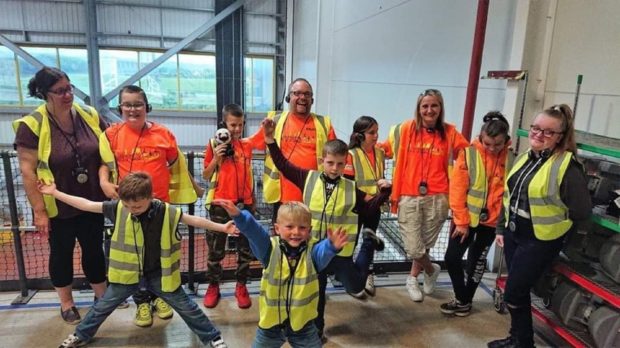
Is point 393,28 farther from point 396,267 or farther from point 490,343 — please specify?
point 490,343

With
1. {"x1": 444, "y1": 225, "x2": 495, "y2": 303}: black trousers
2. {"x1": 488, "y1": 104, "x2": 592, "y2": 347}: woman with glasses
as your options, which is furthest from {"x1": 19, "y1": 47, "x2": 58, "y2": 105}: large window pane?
{"x1": 488, "y1": 104, "x2": 592, "y2": 347}: woman with glasses

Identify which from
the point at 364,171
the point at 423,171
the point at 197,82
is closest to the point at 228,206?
the point at 364,171

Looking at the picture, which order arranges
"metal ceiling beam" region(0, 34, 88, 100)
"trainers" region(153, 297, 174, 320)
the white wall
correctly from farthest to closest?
"metal ceiling beam" region(0, 34, 88, 100) → "trainers" region(153, 297, 174, 320) → the white wall

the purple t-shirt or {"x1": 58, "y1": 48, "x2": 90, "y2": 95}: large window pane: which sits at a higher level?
{"x1": 58, "y1": 48, "x2": 90, "y2": 95}: large window pane

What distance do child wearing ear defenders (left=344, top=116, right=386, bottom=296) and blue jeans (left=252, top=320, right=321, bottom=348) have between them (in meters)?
1.01

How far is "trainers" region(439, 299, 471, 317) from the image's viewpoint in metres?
3.01

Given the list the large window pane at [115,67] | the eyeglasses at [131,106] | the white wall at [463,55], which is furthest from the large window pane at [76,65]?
the eyeglasses at [131,106]

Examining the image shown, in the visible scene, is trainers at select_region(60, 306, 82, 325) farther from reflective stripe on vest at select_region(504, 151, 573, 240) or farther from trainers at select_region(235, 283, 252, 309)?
reflective stripe on vest at select_region(504, 151, 573, 240)

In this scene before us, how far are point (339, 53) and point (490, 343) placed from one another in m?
5.76

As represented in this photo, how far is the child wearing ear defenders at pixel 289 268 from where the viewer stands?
1928 millimetres

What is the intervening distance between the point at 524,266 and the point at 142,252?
2174mm

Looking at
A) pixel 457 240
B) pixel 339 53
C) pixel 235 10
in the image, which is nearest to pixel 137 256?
pixel 457 240

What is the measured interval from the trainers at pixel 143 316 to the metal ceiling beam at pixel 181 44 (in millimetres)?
10250

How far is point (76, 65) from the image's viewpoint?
38.4 feet
